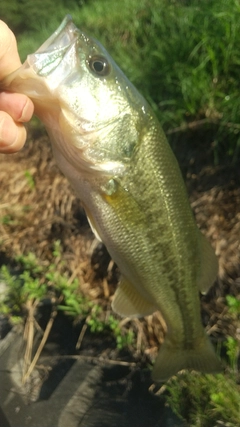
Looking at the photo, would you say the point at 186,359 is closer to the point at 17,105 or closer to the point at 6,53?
the point at 17,105

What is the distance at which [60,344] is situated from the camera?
2453mm

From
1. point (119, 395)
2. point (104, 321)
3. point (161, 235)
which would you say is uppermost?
point (161, 235)

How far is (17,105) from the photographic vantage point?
1.16m

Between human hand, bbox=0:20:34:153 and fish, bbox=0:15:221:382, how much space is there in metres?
0.04

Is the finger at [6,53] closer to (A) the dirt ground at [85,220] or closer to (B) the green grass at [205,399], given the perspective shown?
(A) the dirt ground at [85,220]

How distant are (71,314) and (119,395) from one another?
535 millimetres

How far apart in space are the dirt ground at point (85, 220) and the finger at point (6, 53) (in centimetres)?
125

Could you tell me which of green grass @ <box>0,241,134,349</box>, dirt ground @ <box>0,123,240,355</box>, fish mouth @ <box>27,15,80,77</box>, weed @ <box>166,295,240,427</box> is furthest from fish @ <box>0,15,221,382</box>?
green grass @ <box>0,241,134,349</box>

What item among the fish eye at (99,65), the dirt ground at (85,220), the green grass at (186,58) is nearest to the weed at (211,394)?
the dirt ground at (85,220)

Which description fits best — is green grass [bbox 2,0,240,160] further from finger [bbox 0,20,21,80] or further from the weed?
finger [bbox 0,20,21,80]

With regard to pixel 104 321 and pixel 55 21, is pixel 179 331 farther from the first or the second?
pixel 55 21

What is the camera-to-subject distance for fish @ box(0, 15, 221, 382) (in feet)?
4.00

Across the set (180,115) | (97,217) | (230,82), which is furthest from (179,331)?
(230,82)

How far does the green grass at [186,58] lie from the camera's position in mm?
2260
